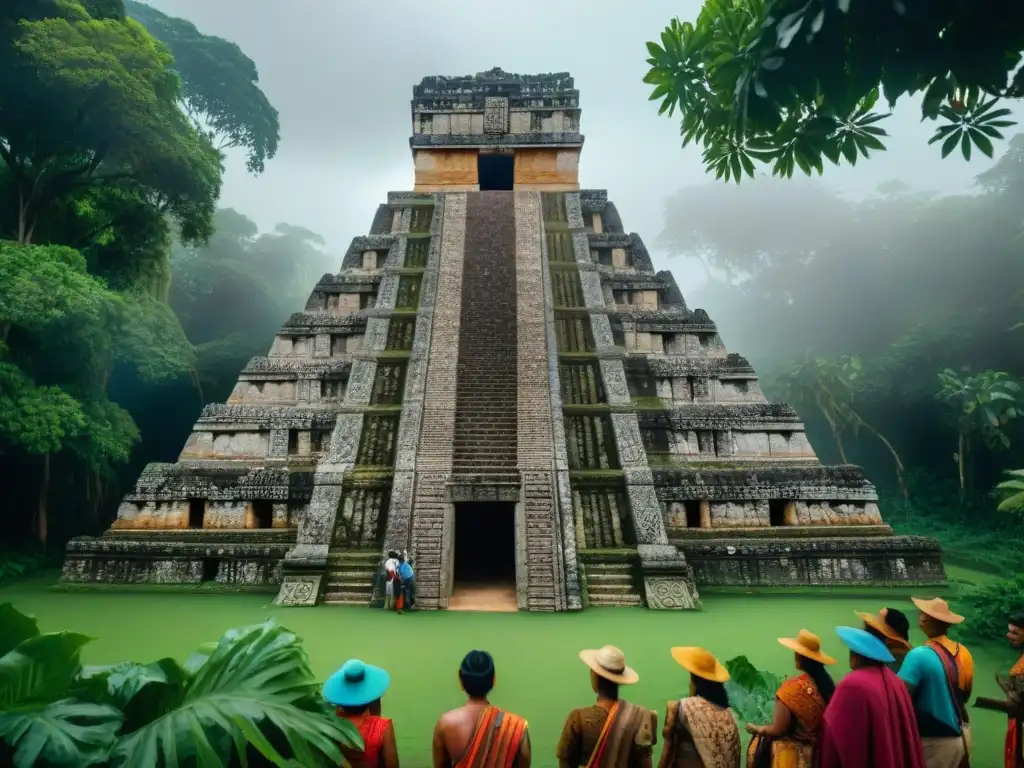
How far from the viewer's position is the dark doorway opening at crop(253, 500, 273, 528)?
366 inches

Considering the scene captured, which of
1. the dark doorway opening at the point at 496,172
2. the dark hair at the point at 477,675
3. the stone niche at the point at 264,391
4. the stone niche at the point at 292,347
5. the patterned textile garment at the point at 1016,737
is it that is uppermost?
the dark doorway opening at the point at 496,172

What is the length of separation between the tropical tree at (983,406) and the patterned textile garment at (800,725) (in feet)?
60.1

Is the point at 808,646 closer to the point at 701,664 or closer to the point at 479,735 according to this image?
the point at 701,664

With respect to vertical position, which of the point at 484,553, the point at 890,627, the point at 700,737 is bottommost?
the point at 700,737

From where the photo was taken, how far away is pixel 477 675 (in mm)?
2490

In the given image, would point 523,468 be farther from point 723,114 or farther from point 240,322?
point 240,322

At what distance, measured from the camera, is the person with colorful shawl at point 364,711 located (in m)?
2.57

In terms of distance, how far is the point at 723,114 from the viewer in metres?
4.24

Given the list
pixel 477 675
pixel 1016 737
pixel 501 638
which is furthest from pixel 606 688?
pixel 501 638

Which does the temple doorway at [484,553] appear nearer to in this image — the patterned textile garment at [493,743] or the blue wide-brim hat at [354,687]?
the blue wide-brim hat at [354,687]

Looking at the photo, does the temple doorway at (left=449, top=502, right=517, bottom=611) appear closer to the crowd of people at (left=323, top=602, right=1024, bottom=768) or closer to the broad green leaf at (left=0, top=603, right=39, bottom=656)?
the crowd of people at (left=323, top=602, right=1024, bottom=768)

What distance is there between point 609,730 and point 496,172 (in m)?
18.2

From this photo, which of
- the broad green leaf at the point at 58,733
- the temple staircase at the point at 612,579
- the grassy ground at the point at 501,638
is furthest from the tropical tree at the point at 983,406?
the broad green leaf at the point at 58,733

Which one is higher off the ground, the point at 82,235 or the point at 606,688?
the point at 82,235
